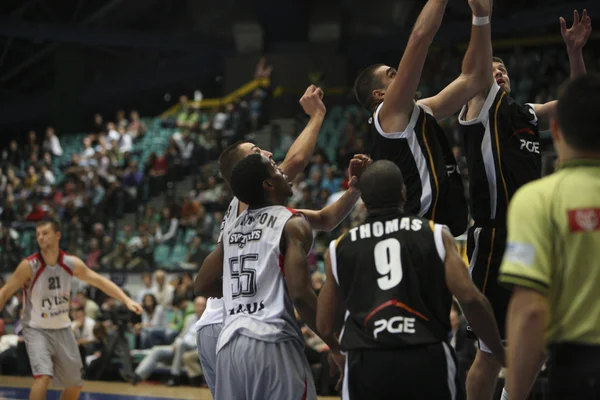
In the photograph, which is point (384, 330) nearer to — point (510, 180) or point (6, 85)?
point (510, 180)

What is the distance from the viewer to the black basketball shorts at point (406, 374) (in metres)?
3.85

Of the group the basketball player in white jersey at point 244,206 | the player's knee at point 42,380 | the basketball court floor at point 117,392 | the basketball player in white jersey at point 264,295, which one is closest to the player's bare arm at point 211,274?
the basketball player in white jersey at point 264,295

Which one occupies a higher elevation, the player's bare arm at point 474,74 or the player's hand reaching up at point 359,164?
the player's bare arm at point 474,74

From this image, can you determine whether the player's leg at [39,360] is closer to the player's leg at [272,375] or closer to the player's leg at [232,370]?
the player's leg at [232,370]

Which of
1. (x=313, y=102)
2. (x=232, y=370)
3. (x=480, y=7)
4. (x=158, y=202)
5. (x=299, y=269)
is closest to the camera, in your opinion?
(x=299, y=269)

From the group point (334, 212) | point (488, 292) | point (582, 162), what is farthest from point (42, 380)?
point (582, 162)

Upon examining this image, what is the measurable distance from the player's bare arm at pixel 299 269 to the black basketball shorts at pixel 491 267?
121cm

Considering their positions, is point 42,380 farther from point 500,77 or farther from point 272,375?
point 500,77

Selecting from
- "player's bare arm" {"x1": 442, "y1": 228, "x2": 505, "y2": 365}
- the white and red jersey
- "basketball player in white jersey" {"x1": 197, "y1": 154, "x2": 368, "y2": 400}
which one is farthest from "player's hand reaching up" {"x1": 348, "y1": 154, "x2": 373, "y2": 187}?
the white and red jersey

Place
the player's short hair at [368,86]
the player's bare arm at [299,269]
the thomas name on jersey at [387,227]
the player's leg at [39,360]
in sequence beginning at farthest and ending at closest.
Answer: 1. the player's leg at [39,360]
2. the player's short hair at [368,86]
3. the player's bare arm at [299,269]
4. the thomas name on jersey at [387,227]

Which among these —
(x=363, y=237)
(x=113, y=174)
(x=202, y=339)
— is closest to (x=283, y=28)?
(x=113, y=174)

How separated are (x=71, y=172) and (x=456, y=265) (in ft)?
67.1

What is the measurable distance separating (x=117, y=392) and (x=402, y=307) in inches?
355

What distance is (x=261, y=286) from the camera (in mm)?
4781
